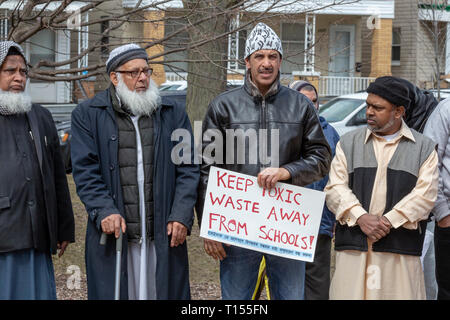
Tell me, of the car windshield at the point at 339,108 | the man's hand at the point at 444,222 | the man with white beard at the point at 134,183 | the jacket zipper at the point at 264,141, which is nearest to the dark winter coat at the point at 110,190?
the man with white beard at the point at 134,183

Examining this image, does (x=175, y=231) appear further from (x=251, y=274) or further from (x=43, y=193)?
(x=43, y=193)

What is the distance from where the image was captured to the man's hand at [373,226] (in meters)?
4.80

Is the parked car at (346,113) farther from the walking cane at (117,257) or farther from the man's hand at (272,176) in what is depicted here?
the walking cane at (117,257)

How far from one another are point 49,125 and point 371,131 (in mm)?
2200

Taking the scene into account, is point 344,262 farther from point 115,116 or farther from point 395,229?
point 115,116

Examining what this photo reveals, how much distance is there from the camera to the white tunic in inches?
187

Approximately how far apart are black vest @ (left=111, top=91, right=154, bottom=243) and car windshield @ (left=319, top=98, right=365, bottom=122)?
1179cm

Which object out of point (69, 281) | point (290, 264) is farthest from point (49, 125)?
point (69, 281)

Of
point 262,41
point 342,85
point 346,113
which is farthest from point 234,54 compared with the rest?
point 342,85

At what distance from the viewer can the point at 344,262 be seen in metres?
4.98

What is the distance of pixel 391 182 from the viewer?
4.90 meters

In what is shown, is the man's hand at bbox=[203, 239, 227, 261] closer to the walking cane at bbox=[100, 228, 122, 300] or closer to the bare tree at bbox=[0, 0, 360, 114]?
the walking cane at bbox=[100, 228, 122, 300]

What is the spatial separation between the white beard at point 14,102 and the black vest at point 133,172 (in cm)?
60

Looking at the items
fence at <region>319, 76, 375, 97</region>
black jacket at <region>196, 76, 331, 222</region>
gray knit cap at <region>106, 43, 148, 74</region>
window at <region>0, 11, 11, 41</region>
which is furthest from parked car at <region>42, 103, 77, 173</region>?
fence at <region>319, 76, 375, 97</region>
